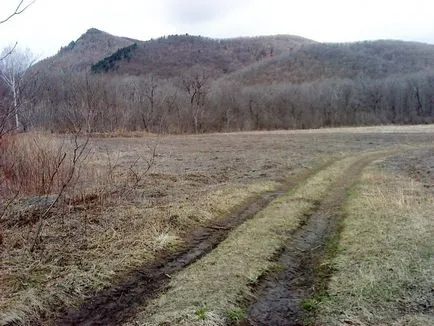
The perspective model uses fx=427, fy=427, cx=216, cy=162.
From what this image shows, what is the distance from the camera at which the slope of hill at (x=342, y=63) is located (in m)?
112

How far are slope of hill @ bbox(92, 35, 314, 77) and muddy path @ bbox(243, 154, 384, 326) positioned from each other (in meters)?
123

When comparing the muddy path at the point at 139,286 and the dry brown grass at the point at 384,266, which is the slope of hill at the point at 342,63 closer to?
the dry brown grass at the point at 384,266

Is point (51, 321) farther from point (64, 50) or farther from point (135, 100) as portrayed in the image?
point (64, 50)

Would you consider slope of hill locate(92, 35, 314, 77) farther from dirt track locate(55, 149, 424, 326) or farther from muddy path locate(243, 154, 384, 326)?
dirt track locate(55, 149, 424, 326)

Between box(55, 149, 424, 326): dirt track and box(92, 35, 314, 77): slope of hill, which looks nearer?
box(55, 149, 424, 326): dirt track

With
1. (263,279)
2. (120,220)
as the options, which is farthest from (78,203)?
(263,279)

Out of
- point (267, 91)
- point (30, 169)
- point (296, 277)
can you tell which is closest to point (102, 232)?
point (296, 277)

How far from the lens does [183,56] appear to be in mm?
151000

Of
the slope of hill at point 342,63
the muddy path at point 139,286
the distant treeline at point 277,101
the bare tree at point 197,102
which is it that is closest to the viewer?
the muddy path at point 139,286

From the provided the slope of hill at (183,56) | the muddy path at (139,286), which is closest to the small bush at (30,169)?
the muddy path at (139,286)

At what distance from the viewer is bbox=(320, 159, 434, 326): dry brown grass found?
17.5 feet

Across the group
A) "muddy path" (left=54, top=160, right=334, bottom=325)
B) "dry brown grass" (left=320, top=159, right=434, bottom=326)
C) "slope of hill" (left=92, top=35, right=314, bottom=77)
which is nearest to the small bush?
"muddy path" (left=54, top=160, right=334, bottom=325)

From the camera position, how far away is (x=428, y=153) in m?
24.9

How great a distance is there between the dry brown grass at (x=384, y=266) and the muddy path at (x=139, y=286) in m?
2.40
